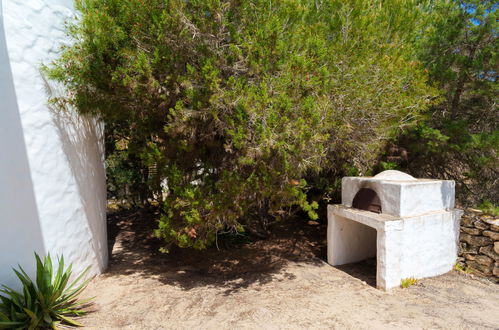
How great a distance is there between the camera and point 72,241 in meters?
5.63

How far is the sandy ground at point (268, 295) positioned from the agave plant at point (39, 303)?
0.40 meters

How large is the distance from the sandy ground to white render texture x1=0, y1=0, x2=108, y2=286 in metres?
1.32

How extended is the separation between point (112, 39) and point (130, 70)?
0.66 m

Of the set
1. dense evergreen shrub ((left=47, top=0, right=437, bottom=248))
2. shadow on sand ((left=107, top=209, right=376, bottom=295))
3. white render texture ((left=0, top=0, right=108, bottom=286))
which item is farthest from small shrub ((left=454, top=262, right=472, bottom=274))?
white render texture ((left=0, top=0, right=108, bottom=286))

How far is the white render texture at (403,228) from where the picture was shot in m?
5.93

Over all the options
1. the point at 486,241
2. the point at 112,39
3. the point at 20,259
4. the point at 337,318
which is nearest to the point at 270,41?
the point at 112,39

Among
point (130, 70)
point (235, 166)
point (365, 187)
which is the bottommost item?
point (365, 187)

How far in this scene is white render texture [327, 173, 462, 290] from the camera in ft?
19.5

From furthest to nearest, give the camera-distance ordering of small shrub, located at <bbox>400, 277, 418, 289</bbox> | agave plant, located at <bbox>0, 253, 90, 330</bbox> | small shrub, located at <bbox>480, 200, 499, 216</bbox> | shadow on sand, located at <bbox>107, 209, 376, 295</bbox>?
small shrub, located at <bbox>480, 200, 499, 216</bbox> < shadow on sand, located at <bbox>107, 209, 376, 295</bbox> < small shrub, located at <bbox>400, 277, 418, 289</bbox> < agave plant, located at <bbox>0, 253, 90, 330</bbox>

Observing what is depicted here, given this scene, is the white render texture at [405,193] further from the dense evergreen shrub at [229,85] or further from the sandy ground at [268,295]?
the sandy ground at [268,295]

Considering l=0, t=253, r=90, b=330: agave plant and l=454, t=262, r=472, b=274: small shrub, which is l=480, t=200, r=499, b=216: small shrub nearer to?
l=454, t=262, r=472, b=274: small shrub

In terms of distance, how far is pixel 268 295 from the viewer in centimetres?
587

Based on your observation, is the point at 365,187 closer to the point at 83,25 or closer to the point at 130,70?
the point at 130,70

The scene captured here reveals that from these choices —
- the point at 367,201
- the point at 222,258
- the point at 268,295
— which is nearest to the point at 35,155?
the point at 268,295
